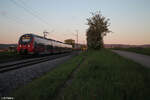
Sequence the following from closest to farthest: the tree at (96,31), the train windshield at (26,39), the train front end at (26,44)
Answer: the train front end at (26,44) < the train windshield at (26,39) < the tree at (96,31)

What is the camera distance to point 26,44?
15430 millimetres

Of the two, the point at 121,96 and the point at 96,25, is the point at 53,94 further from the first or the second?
the point at 96,25

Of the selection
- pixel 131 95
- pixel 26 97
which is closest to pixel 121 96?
pixel 131 95

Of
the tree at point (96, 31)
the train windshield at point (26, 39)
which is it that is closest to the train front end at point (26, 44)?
the train windshield at point (26, 39)

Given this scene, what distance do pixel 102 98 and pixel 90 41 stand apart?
103 ft

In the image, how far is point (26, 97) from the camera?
102 inches

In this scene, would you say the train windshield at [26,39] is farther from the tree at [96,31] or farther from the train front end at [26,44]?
the tree at [96,31]

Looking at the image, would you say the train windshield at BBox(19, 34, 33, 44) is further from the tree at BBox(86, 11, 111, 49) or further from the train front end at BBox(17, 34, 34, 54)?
the tree at BBox(86, 11, 111, 49)

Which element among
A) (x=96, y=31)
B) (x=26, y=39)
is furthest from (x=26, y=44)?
(x=96, y=31)

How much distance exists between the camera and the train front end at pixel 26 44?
15009 millimetres

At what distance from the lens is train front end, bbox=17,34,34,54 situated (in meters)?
15.0

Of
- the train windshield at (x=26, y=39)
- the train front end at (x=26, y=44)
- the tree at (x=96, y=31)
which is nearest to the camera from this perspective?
the train front end at (x=26, y=44)

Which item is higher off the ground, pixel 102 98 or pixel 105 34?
pixel 105 34

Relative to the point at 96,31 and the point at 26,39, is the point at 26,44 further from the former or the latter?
the point at 96,31
